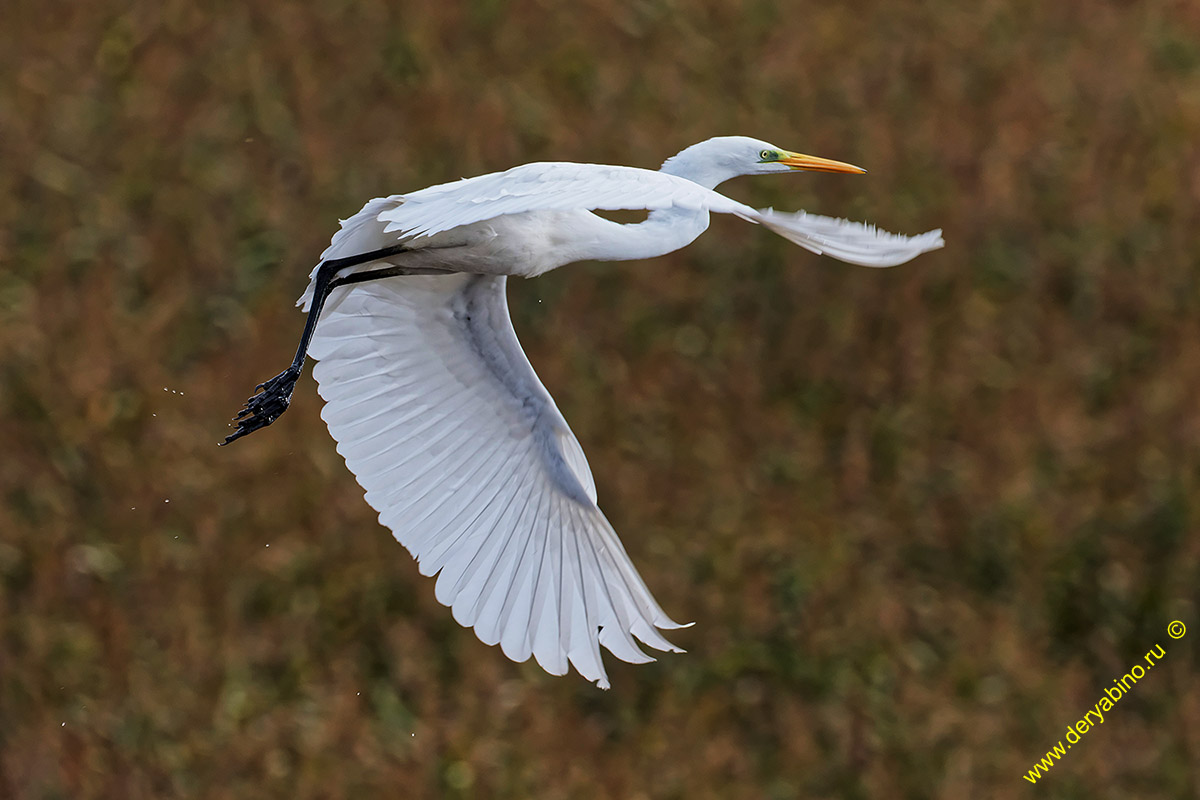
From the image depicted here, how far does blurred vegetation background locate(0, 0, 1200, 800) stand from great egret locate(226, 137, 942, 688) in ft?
3.44

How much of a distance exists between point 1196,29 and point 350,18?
341cm

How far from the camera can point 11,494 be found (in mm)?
5098

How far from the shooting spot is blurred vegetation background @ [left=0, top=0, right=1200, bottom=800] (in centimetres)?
488

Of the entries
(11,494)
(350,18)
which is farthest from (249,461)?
(350,18)

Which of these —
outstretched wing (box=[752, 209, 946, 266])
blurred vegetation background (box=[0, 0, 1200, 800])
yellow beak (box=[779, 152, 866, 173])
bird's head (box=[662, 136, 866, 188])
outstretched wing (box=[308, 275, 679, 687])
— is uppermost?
outstretched wing (box=[752, 209, 946, 266])

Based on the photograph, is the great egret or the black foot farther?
the black foot

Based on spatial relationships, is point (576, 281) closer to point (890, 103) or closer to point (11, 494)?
→ point (890, 103)

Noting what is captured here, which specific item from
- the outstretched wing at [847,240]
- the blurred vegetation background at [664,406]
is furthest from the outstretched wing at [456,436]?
the outstretched wing at [847,240]

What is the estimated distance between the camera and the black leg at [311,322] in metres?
3.46

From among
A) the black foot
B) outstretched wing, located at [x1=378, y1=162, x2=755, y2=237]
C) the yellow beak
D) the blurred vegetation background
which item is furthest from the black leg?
the blurred vegetation background

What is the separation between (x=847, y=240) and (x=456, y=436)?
1.41 m

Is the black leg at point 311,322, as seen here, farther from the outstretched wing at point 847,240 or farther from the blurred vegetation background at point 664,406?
the blurred vegetation background at point 664,406

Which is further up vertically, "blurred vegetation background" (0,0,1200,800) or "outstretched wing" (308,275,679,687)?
"outstretched wing" (308,275,679,687)

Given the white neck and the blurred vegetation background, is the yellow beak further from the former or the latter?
the blurred vegetation background
